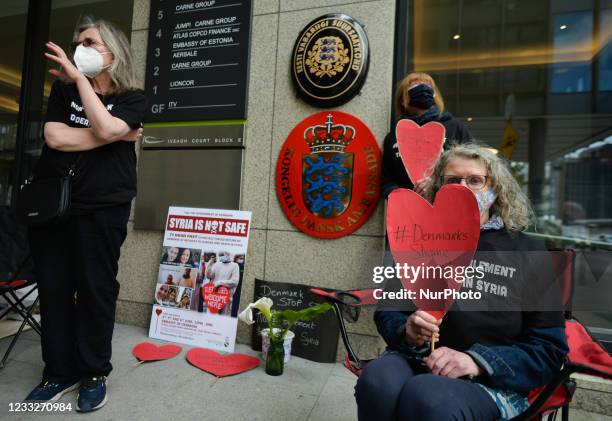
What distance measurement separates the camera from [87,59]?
1.74m

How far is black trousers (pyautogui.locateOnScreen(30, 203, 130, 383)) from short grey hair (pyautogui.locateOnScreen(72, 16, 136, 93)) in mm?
603

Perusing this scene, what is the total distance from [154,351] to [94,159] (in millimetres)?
1333

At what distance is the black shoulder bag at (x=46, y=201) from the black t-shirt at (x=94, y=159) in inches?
1.7

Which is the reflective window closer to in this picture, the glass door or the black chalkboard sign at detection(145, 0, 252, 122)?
the black chalkboard sign at detection(145, 0, 252, 122)

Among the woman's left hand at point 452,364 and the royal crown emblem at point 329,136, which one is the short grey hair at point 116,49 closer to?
the royal crown emblem at point 329,136

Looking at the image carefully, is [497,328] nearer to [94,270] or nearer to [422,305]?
[422,305]

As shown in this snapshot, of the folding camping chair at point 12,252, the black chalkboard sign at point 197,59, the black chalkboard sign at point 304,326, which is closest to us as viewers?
the folding camping chair at point 12,252

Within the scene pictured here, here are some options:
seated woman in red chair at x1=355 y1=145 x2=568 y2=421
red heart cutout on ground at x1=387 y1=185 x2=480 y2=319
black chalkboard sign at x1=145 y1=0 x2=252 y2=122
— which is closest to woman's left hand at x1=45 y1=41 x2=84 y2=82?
black chalkboard sign at x1=145 y1=0 x2=252 y2=122

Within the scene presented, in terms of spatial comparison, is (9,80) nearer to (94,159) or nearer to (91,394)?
(94,159)

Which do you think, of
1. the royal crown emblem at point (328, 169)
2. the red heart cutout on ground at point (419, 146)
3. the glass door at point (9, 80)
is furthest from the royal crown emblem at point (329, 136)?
the glass door at point (9, 80)

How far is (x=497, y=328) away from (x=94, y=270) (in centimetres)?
170

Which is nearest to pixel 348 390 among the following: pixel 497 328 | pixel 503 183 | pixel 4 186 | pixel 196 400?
pixel 196 400

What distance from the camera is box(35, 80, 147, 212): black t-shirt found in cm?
175

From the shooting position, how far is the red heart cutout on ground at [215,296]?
259 cm
